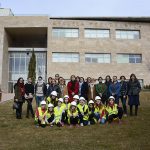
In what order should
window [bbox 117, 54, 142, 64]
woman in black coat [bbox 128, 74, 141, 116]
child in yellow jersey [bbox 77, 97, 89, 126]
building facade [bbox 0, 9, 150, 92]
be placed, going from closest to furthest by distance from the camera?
1. child in yellow jersey [bbox 77, 97, 89, 126]
2. woman in black coat [bbox 128, 74, 141, 116]
3. building facade [bbox 0, 9, 150, 92]
4. window [bbox 117, 54, 142, 64]

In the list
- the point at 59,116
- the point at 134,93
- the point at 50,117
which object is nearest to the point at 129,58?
the point at 134,93

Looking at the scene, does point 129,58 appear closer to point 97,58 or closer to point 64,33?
point 97,58

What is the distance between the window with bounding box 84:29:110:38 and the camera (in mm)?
44562

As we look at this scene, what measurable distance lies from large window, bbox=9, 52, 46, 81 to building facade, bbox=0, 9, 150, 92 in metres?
1.45

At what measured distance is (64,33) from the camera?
1742 inches

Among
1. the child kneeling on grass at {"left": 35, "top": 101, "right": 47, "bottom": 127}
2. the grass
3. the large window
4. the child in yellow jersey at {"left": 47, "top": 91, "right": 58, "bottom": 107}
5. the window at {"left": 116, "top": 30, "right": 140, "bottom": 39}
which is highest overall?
the window at {"left": 116, "top": 30, "right": 140, "bottom": 39}

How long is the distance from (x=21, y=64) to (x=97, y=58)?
1118 centimetres

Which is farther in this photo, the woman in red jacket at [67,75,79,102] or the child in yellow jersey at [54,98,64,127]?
the woman in red jacket at [67,75,79,102]

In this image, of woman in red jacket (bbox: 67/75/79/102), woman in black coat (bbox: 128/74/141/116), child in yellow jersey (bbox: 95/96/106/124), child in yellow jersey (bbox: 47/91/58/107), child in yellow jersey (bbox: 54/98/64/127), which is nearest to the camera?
child in yellow jersey (bbox: 54/98/64/127)

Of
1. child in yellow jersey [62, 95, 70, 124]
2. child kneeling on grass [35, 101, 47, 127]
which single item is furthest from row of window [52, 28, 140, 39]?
child kneeling on grass [35, 101, 47, 127]

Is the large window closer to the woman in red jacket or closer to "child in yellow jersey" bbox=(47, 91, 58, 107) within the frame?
the woman in red jacket

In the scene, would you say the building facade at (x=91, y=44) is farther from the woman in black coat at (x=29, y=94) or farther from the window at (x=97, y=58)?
the woman in black coat at (x=29, y=94)

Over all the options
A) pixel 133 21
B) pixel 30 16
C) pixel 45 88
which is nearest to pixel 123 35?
pixel 133 21

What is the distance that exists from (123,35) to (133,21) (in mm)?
2396
